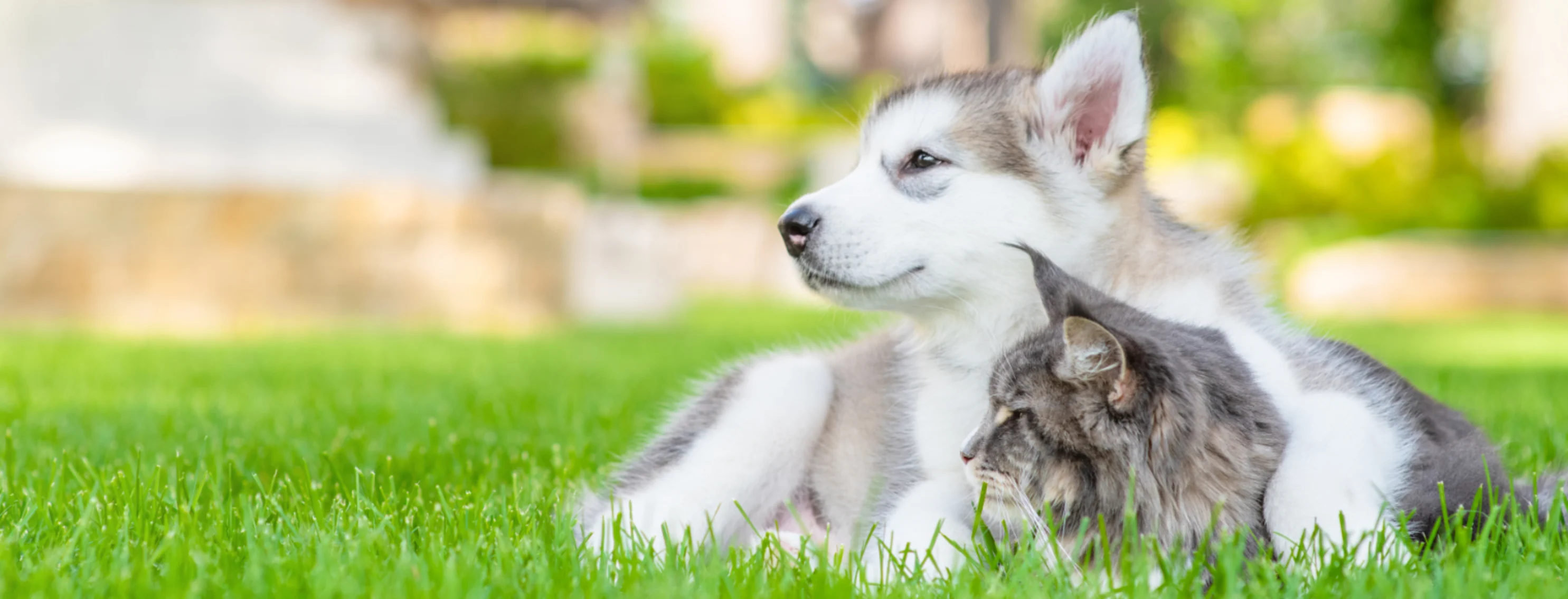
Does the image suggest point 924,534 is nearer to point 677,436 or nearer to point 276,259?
point 677,436

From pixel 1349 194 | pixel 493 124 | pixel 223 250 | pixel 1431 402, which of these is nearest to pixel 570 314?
pixel 223 250

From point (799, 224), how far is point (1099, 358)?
0.79 meters

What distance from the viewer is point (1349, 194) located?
16.9 m

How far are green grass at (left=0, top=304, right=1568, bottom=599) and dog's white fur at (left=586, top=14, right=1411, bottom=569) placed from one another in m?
0.38

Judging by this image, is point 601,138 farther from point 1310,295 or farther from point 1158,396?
point 1158,396

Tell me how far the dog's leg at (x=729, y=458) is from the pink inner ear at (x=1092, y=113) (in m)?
0.88

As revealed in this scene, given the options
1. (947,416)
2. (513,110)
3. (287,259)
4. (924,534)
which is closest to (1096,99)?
(947,416)

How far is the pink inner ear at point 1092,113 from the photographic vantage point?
2857 mm

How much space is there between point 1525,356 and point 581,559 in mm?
7650

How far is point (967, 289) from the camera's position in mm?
2768

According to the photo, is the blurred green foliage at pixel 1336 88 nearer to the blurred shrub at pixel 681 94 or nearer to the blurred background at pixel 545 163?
the blurred background at pixel 545 163

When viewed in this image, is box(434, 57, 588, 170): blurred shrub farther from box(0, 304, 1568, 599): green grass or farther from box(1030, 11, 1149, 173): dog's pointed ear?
box(1030, 11, 1149, 173): dog's pointed ear

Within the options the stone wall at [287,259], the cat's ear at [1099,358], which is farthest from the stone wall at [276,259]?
A: the cat's ear at [1099,358]

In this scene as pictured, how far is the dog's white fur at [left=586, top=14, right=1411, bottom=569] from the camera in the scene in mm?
2736
